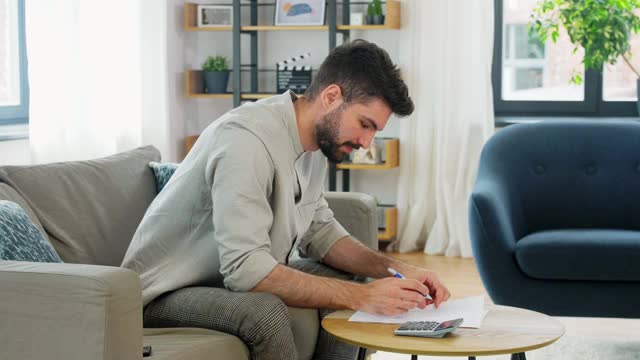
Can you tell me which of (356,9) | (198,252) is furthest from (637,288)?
(356,9)

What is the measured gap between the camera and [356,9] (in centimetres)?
575

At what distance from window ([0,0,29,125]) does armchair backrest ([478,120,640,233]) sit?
2.23m

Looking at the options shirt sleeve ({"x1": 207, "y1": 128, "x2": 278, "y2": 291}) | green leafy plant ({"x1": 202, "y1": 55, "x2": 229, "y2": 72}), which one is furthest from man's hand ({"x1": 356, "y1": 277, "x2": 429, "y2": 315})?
green leafy plant ({"x1": 202, "y1": 55, "x2": 229, "y2": 72})

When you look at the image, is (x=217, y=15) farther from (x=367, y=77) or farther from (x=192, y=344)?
(x=192, y=344)

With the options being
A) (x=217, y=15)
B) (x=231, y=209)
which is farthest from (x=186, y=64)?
(x=231, y=209)

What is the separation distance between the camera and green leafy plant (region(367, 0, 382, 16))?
17.7 feet

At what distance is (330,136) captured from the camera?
237 centimetres

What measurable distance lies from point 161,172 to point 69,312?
129cm

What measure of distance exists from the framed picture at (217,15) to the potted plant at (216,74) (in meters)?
0.20

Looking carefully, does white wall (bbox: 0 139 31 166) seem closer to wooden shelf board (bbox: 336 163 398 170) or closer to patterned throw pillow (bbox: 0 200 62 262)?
wooden shelf board (bbox: 336 163 398 170)

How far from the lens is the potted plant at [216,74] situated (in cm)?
564

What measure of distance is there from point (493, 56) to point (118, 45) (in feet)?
7.18

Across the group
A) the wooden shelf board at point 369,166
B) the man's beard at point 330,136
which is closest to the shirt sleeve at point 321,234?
the man's beard at point 330,136

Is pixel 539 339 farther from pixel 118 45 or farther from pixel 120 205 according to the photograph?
pixel 118 45
